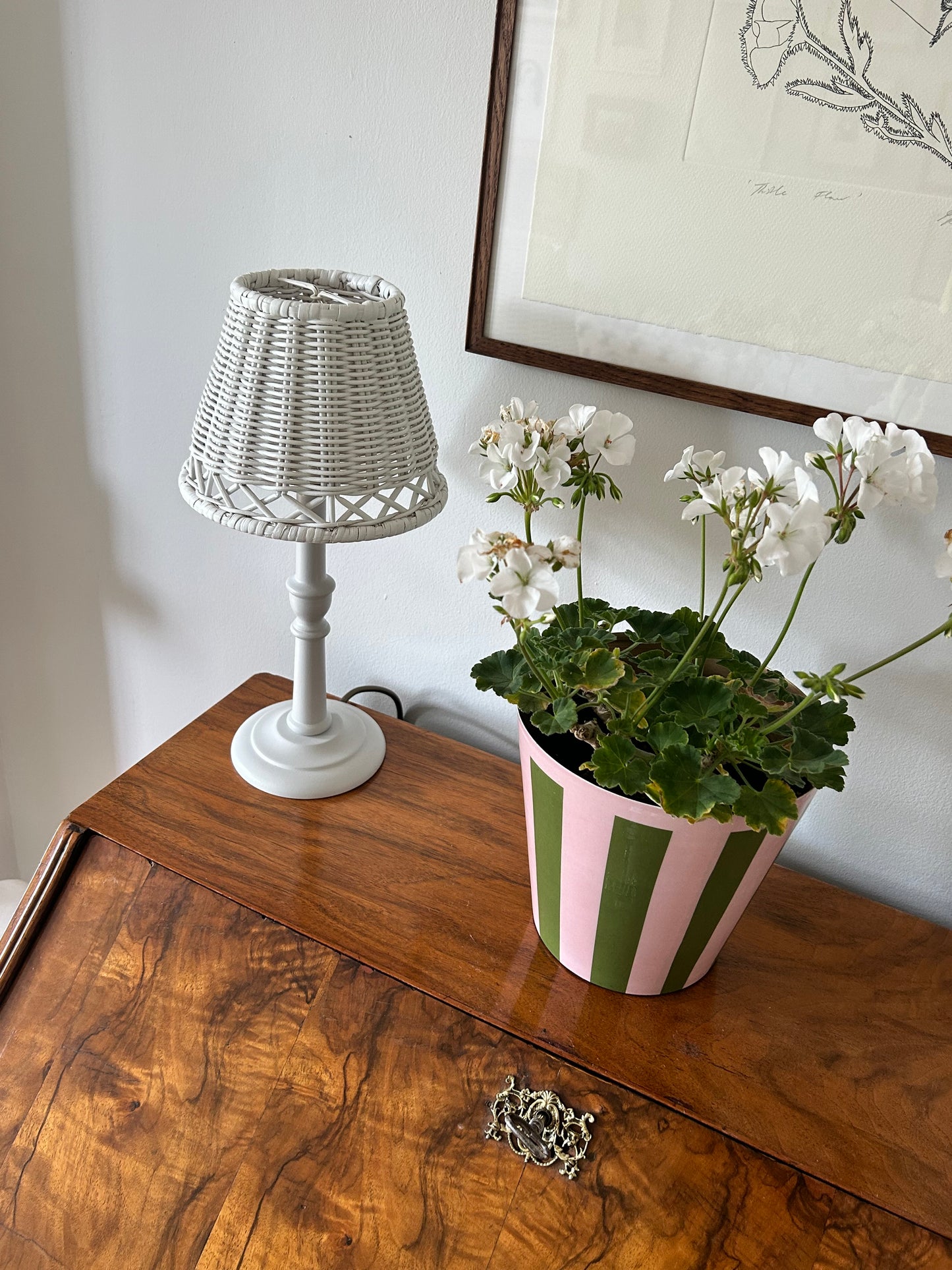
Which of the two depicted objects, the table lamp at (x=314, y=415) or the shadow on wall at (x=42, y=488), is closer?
the table lamp at (x=314, y=415)

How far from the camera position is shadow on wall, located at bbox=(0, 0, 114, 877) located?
3.43 feet

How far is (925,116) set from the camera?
68cm

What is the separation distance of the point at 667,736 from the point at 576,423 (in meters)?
0.24

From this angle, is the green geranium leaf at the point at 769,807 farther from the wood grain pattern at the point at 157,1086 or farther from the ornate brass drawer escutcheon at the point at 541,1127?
the wood grain pattern at the point at 157,1086

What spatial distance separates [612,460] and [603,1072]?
457mm

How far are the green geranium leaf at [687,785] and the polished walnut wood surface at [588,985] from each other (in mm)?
241

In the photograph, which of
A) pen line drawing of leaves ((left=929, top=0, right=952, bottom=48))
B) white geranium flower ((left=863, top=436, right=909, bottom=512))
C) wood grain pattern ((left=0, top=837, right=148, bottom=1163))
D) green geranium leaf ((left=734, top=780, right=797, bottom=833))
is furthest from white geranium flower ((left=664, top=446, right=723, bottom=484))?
wood grain pattern ((left=0, top=837, right=148, bottom=1163))

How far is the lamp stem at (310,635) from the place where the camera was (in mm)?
921

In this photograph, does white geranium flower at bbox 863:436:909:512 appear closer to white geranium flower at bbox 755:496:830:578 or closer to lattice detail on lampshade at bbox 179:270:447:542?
white geranium flower at bbox 755:496:830:578

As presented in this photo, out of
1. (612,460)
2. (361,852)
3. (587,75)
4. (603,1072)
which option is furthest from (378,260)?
(603,1072)

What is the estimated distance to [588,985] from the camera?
2.58 ft

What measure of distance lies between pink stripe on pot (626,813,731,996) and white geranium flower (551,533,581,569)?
7.4 inches

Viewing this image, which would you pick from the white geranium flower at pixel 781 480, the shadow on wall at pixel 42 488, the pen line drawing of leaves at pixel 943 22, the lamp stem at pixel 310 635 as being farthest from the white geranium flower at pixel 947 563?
the shadow on wall at pixel 42 488

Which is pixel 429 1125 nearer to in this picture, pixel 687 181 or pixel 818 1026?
pixel 818 1026
